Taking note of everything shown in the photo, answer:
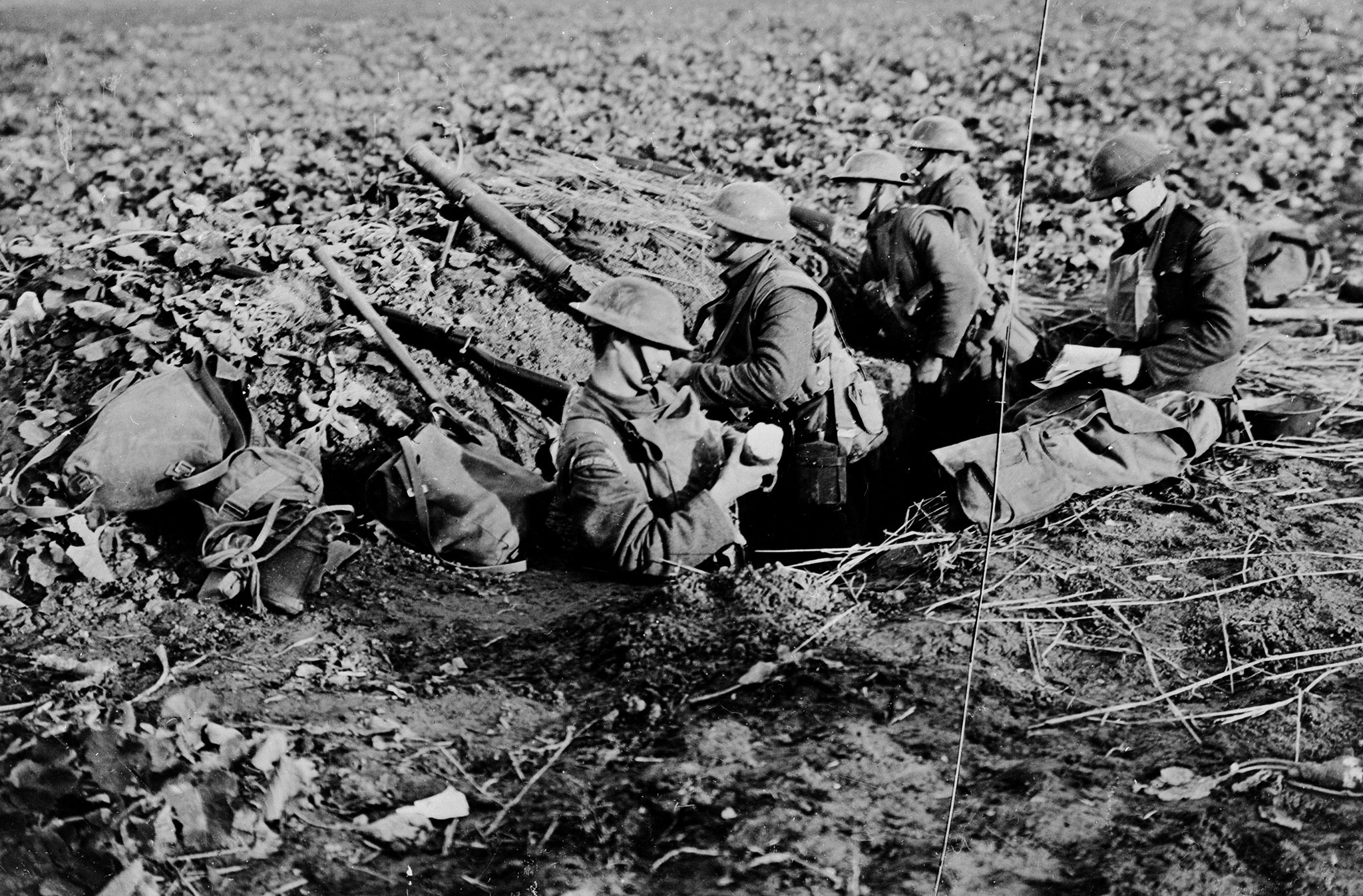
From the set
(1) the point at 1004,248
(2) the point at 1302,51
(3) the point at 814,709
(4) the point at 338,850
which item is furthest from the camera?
(2) the point at 1302,51

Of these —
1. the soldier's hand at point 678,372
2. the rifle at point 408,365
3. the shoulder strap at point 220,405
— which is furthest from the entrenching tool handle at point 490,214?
the shoulder strap at point 220,405

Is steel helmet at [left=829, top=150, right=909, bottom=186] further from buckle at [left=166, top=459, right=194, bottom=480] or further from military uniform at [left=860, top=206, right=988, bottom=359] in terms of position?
buckle at [left=166, top=459, right=194, bottom=480]

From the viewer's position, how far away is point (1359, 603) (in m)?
3.72

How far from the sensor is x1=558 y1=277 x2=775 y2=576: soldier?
3650 mm

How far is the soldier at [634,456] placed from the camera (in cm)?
365

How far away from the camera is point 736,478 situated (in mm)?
4008

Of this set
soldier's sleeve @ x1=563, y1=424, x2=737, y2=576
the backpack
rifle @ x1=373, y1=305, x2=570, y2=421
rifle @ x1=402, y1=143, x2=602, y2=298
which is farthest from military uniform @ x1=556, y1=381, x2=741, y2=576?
the backpack

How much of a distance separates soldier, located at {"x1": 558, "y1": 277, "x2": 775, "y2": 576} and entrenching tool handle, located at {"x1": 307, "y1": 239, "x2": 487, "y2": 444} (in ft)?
3.19

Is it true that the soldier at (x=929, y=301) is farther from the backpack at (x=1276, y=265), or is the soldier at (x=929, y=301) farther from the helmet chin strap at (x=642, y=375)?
the helmet chin strap at (x=642, y=375)

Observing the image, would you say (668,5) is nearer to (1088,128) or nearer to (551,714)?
(1088,128)

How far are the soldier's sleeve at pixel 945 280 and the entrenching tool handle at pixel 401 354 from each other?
7.78 ft

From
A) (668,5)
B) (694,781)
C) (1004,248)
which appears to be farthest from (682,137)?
(694,781)

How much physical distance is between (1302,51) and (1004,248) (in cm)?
500

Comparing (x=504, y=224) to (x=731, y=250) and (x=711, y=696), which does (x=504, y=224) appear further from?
(x=711, y=696)
